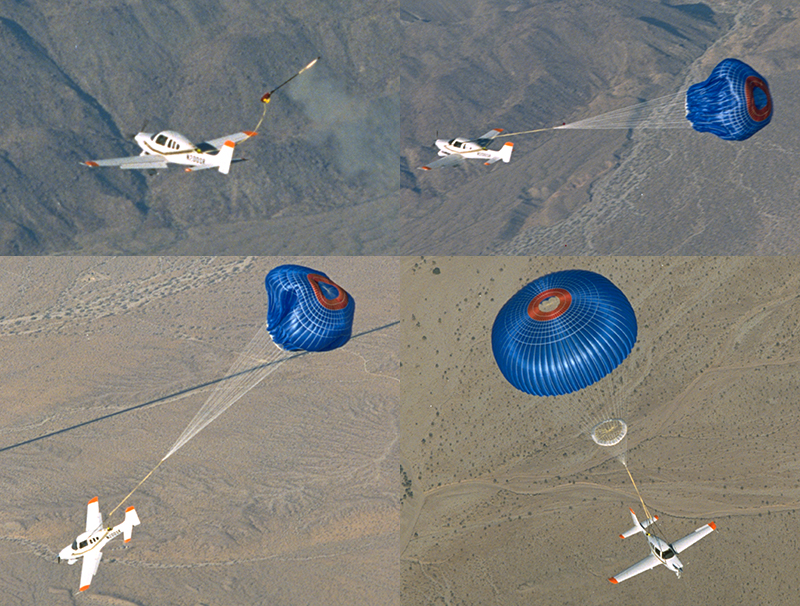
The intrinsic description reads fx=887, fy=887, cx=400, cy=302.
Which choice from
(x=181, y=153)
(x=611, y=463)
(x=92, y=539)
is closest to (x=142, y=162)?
(x=181, y=153)

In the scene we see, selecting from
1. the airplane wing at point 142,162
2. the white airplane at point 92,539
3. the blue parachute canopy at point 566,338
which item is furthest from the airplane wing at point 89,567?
the blue parachute canopy at point 566,338

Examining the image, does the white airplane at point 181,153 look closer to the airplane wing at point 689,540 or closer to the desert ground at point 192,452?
the desert ground at point 192,452

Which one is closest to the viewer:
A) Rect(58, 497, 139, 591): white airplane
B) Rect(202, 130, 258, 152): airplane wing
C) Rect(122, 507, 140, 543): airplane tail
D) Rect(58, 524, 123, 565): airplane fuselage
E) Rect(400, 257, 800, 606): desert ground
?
Rect(58, 524, 123, 565): airplane fuselage

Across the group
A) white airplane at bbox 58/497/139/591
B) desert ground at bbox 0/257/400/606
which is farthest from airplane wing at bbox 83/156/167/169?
white airplane at bbox 58/497/139/591

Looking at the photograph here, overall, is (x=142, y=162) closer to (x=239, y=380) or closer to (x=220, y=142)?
(x=220, y=142)

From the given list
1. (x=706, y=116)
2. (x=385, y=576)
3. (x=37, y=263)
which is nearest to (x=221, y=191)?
(x=37, y=263)

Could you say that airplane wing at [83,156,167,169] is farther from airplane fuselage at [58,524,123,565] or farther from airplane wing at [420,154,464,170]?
airplane fuselage at [58,524,123,565]
